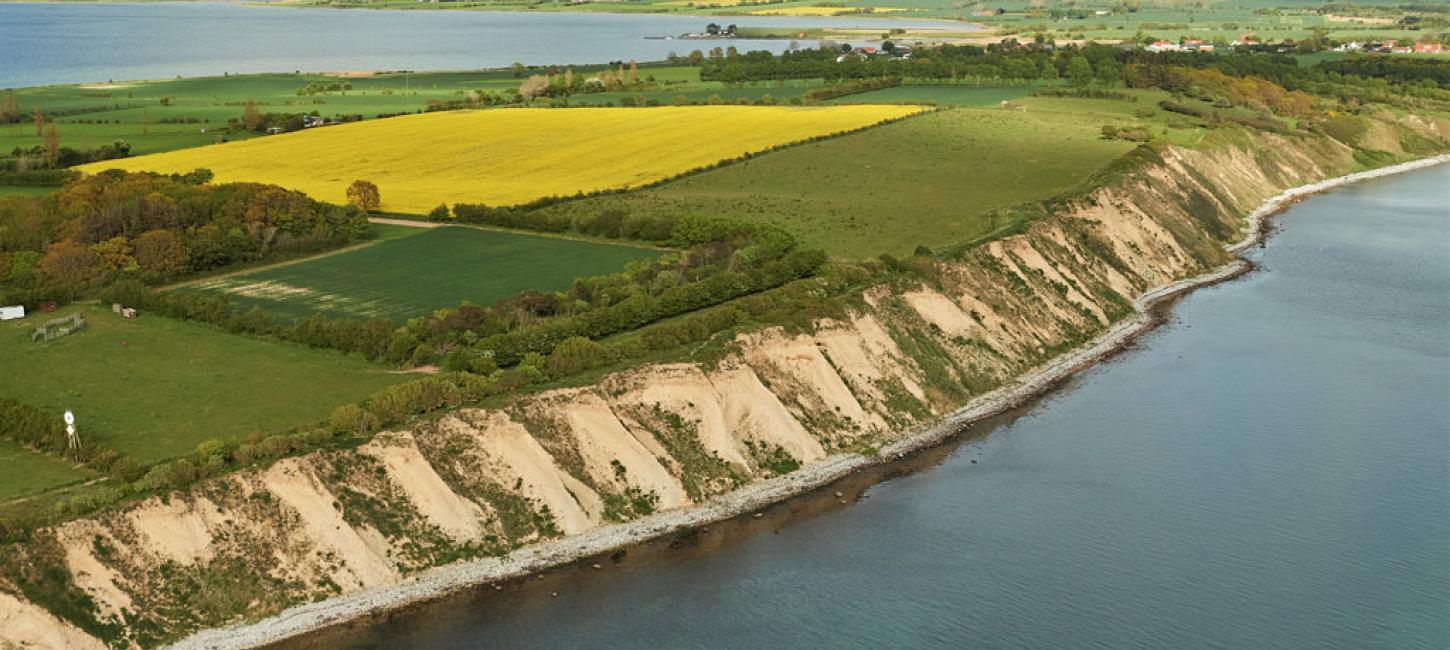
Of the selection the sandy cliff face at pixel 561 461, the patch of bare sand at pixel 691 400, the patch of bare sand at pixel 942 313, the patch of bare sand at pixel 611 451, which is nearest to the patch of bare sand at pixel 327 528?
the sandy cliff face at pixel 561 461

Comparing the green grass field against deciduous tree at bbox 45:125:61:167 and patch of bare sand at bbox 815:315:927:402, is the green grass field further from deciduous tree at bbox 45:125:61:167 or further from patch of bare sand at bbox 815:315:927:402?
deciduous tree at bbox 45:125:61:167

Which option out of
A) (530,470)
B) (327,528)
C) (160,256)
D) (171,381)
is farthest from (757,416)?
(160,256)

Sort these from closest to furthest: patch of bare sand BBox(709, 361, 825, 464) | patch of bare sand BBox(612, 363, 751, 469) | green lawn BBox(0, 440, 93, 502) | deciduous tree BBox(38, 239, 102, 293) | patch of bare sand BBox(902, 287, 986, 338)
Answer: green lawn BBox(0, 440, 93, 502)
patch of bare sand BBox(612, 363, 751, 469)
patch of bare sand BBox(709, 361, 825, 464)
patch of bare sand BBox(902, 287, 986, 338)
deciduous tree BBox(38, 239, 102, 293)

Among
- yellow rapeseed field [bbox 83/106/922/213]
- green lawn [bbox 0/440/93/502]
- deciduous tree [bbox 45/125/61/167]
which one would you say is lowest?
green lawn [bbox 0/440/93/502]

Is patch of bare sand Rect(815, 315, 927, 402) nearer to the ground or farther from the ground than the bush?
nearer to the ground

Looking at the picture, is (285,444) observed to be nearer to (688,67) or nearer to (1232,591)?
(1232,591)

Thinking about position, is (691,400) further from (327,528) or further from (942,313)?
(942,313)

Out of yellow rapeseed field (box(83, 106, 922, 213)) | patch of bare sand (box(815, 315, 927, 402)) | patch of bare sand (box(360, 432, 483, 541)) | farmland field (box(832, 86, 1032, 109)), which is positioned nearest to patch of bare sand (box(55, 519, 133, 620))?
patch of bare sand (box(360, 432, 483, 541))
